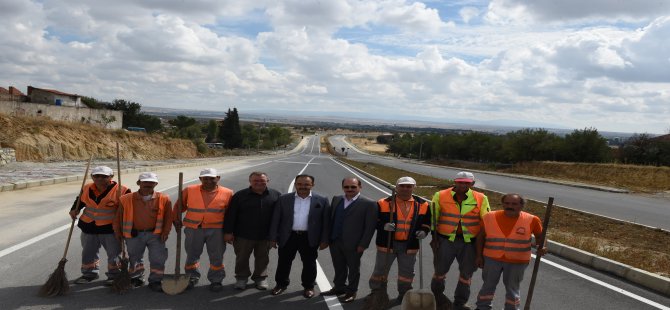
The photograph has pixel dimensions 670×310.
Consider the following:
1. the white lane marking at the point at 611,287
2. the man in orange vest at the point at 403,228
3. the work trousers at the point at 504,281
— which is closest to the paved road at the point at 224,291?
the white lane marking at the point at 611,287

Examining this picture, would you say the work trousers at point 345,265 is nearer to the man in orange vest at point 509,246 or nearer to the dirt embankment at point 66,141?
the man in orange vest at point 509,246

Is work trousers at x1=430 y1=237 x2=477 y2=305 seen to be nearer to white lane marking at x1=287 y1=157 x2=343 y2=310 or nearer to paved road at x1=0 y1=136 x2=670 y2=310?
paved road at x1=0 y1=136 x2=670 y2=310

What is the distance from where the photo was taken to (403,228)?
241 inches

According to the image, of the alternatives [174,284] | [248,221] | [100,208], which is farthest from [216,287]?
[100,208]

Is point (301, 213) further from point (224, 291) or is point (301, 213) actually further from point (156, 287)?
point (156, 287)

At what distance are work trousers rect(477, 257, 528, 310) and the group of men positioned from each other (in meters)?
0.05

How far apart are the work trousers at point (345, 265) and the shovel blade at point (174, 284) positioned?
1.85 m

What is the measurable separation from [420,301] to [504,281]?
1.05 meters

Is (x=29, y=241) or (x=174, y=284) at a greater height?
(x=174, y=284)

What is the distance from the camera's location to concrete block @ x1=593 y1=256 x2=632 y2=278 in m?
7.89

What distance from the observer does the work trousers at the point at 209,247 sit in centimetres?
639

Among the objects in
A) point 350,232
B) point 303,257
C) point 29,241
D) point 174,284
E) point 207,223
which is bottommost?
point 29,241

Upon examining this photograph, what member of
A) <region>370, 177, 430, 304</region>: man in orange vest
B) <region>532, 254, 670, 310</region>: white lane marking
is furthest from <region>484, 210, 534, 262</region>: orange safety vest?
<region>532, 254, 670, 310</region>: white lane marking

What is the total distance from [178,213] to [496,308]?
13.5 feet
